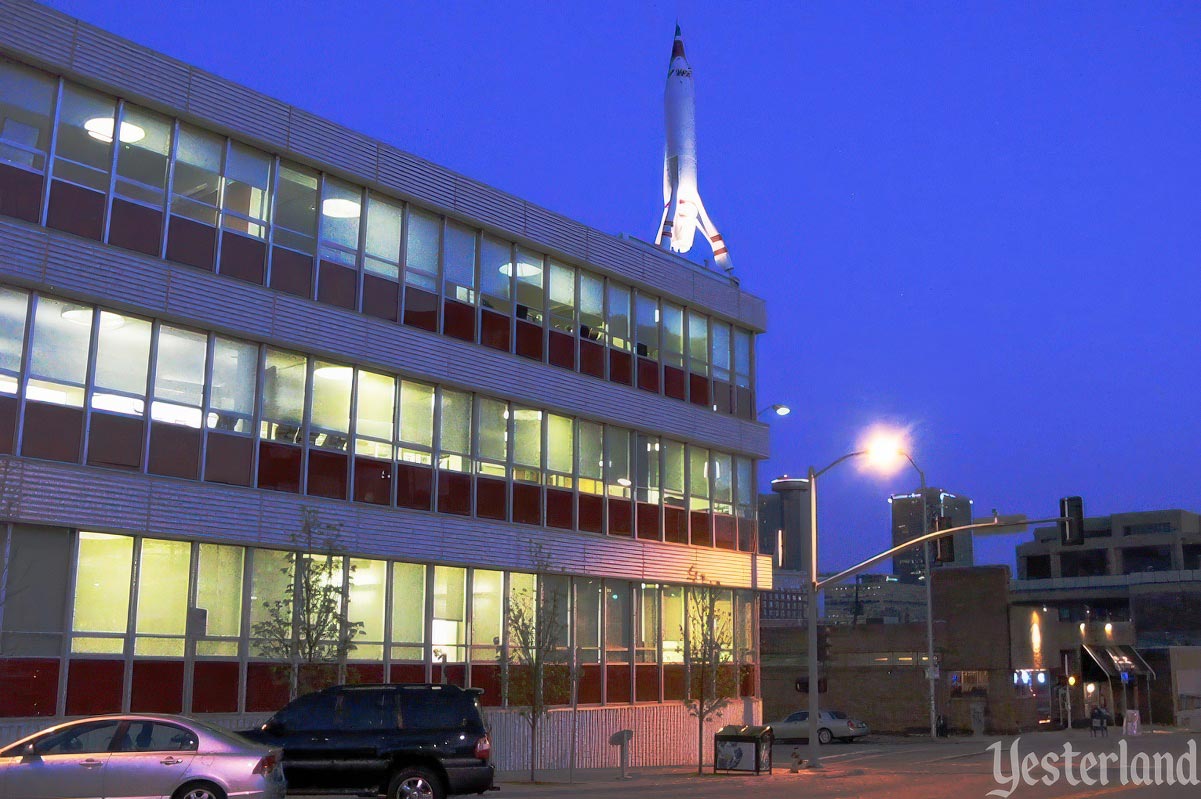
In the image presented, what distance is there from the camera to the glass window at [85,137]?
23078mm

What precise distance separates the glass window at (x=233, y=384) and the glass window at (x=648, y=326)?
12.6 m

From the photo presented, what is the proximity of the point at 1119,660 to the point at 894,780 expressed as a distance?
147 feet

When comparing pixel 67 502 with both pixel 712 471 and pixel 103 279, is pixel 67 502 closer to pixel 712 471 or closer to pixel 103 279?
pixel 103 279

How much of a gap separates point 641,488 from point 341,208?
11738 mm

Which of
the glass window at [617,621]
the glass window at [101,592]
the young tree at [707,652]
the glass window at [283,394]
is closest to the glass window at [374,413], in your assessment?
the glass window at [283,394]

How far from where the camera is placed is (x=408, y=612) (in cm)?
2845

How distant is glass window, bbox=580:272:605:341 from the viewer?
33969mm

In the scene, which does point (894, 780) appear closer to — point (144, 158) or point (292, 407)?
point (292, 407)

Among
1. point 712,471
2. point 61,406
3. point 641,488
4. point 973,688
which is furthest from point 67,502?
point 973,688

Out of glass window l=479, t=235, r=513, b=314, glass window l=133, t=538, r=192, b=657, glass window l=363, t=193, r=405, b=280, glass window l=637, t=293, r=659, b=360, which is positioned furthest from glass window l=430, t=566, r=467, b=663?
glass window l=637, t=293, r=659, b=360

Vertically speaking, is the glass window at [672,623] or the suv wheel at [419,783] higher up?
the glass window at [672,623]

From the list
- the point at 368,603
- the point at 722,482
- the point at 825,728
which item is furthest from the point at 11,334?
the point at 825,728

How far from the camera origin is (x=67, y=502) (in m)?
22.5

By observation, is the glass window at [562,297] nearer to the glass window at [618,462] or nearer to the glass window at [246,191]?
the glass window at [618,462]
